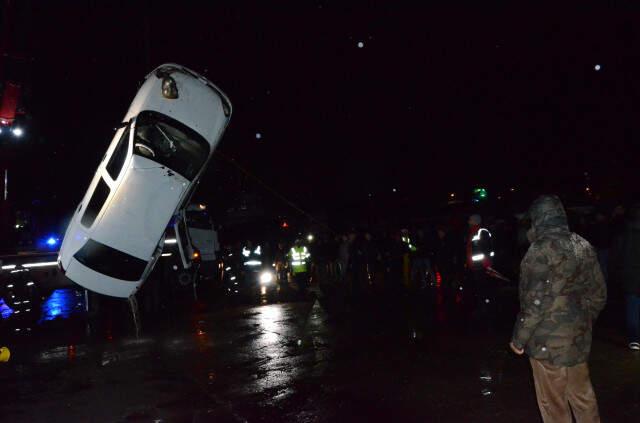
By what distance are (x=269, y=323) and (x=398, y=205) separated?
3551cm

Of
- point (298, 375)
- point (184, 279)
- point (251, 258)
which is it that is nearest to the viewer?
point (298, 375)

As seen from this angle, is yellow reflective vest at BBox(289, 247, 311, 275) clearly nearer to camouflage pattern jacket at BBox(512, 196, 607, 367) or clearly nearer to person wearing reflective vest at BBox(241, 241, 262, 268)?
person wearing reflective vest at BBox(241, 241, 262, 268)

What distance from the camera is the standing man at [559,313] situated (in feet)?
12.7

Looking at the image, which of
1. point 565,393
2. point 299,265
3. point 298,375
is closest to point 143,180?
point 298,375

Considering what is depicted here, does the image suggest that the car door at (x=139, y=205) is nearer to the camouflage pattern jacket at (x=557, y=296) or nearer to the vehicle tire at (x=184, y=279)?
the vehicle tire at (x=184, y=279)

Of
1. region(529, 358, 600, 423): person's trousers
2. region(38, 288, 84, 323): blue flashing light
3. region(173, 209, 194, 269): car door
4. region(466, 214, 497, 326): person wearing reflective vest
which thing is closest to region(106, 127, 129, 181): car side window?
region(173, 209, 194, 269): car door

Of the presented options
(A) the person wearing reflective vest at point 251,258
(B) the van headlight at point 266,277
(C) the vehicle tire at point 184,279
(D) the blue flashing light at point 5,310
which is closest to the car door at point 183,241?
Result: (C) the vehicle tire at point 184,279

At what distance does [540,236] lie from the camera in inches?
158

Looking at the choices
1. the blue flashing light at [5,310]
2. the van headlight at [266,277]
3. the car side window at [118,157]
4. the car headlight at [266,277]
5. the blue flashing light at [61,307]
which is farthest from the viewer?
the car headlight at [266,277]

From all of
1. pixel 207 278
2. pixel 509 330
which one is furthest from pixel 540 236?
pixel 207 278

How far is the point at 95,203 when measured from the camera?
10.9m

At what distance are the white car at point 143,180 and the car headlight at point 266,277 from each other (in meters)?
9.11

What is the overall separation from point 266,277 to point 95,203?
10552mm

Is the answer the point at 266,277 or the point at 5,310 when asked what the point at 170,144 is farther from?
the point at 266,277
